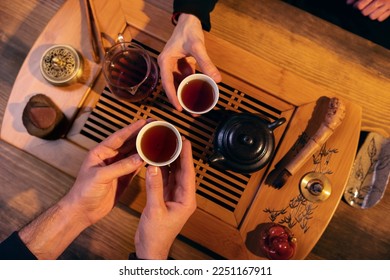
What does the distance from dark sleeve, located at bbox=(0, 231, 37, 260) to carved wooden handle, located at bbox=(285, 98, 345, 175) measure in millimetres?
1334

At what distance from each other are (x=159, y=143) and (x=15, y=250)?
2.87 ft

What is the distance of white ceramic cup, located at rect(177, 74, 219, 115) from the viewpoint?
148 centimetres

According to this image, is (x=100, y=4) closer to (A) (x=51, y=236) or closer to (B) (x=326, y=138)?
(A) (x=51, y=236)

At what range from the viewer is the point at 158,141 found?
1.47m

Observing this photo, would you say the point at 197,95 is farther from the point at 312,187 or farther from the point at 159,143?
the point at 312,187

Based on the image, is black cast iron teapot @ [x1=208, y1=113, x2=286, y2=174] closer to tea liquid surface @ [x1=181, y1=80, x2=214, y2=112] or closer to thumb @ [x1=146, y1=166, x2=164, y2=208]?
tea liquid surface @ [x1=181, y1=80, x2=214, y2=112]

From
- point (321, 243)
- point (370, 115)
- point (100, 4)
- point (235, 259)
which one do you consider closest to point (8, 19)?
point (100, 4)

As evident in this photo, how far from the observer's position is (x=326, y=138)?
155 cm

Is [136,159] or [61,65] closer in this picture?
[136,159]

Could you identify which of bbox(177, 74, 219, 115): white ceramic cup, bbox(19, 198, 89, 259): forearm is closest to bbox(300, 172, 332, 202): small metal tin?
bbox(177, 74, 219, 115): white ceramic cup

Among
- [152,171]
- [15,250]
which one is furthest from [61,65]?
[15,250]

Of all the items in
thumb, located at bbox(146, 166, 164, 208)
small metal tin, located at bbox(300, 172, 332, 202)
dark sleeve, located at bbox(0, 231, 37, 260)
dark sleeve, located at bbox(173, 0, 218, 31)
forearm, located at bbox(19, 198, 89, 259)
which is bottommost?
dark sleeve, located at bbox(0, 231, 37, 260)

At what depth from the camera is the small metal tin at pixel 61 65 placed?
1.57 m

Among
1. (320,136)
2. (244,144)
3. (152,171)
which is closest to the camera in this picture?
(152,171)
